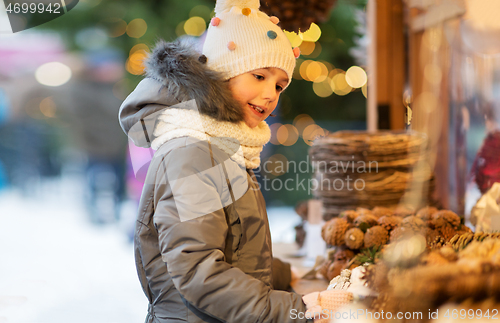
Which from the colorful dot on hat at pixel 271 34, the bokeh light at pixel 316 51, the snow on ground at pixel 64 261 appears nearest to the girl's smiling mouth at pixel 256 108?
the colorful dot on hat at pixel 271 34

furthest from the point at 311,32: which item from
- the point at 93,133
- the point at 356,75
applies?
the point at 93,133

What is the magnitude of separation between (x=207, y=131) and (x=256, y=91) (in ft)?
0.47

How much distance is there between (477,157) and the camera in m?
1.09

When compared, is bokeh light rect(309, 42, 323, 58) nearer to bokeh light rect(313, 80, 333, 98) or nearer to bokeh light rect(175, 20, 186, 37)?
bokeh light rect(313, 80, 333, 98)

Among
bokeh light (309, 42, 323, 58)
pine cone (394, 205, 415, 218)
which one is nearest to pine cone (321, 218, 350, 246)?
pine cone (394, 205, 415, 218)

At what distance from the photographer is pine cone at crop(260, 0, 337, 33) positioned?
99cm

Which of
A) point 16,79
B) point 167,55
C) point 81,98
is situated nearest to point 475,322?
point 167,55

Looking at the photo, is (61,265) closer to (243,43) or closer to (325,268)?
(325,268)

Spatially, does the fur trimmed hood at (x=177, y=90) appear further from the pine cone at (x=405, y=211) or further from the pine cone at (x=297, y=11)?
the pine cone at (x=405, y=211)

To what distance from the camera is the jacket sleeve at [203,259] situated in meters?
0.62

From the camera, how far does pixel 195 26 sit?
5.76 ft

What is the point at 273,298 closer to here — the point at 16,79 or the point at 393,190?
the point at 393,190

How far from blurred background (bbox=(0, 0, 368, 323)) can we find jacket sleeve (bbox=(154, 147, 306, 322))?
595 millimetres

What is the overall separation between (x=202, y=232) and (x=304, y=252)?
72 centimetres
